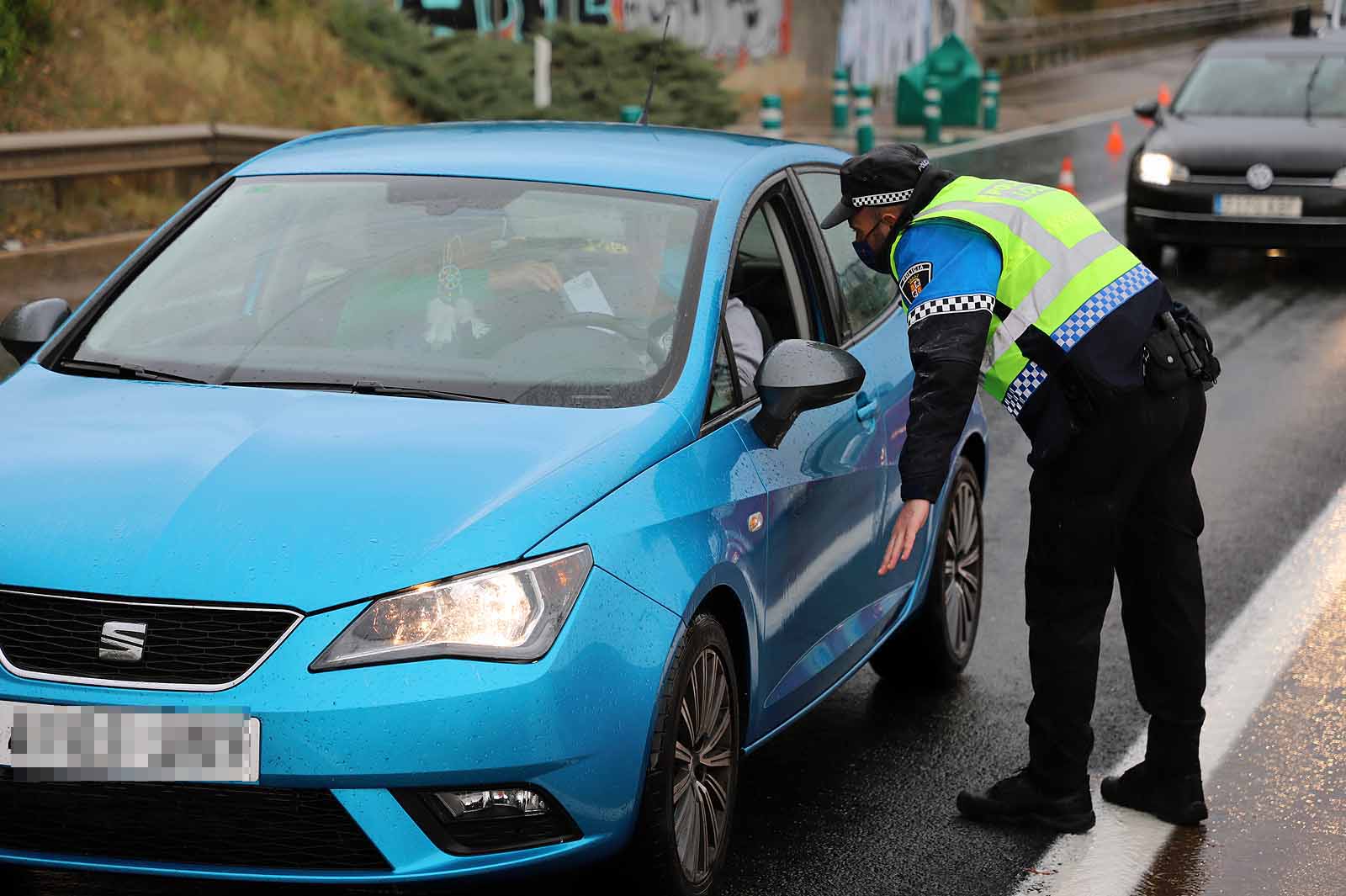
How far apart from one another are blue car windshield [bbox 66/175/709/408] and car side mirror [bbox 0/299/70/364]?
18 cm

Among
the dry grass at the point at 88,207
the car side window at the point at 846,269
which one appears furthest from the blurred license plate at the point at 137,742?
the dry grass at the point at 88,207

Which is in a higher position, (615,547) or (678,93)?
(615,547)

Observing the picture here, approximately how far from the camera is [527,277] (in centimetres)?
483

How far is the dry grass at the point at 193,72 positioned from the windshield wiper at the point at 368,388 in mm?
11492

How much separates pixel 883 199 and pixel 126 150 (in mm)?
9169

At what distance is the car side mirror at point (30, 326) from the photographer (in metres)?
5.05

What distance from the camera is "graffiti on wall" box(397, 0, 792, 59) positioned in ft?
88.7

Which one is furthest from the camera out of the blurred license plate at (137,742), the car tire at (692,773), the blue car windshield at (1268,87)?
the blue car windshield at (1268,87)

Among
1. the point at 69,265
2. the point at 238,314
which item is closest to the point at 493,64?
the point at 69,265

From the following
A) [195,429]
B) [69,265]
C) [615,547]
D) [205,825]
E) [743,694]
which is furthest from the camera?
[69,265]

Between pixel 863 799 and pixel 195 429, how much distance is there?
203cm

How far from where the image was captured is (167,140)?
13445 mm

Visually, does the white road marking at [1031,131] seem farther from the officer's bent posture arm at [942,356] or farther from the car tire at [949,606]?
the officer's bent posture arm at [942,356]

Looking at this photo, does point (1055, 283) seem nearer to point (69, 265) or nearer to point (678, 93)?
point (69, 265)
